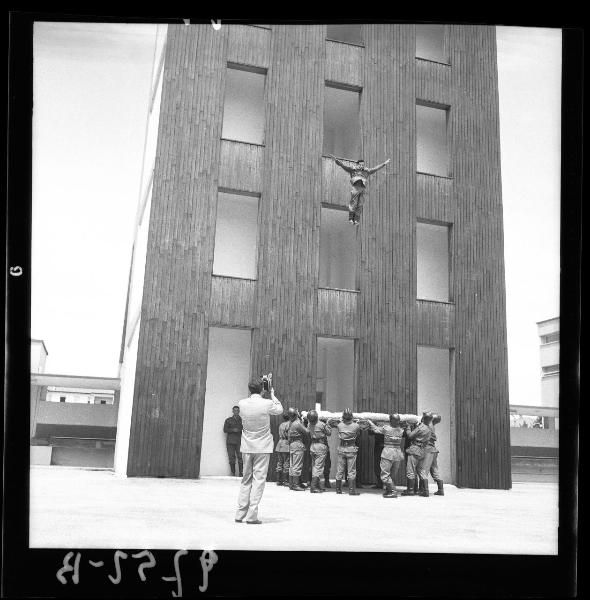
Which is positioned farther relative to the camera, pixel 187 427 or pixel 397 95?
pixel 397 95

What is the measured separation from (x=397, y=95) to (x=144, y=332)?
6.11 meters

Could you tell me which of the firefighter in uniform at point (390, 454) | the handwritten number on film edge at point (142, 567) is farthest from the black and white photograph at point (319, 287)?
the handwritten number on film edge at point (142, 567)

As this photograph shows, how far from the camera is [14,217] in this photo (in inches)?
179

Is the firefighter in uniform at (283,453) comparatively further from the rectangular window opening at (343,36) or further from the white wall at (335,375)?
the rectangular window opening at (343,36)

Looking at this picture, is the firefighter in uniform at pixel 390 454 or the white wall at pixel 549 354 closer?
the white wall at pixel 549 354

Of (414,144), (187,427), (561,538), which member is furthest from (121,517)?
(414,144)

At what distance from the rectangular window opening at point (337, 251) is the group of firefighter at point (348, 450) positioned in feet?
10.4

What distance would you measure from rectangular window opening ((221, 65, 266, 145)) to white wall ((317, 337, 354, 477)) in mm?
3826

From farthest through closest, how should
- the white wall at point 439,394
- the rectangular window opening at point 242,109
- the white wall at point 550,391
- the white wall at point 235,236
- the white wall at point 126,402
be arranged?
the rectangular window opening at point 242,109 → the white wall at point 439,394 → the white wall at point 235,236 → the white wall at point 126,402 → the white wall at point 550,391

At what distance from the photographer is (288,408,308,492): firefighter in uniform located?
927 cm

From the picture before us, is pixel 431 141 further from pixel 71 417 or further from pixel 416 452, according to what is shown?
pixel 71 417

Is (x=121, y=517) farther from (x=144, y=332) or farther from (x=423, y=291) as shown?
(x=423, y=291)

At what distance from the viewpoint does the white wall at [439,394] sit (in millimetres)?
11438

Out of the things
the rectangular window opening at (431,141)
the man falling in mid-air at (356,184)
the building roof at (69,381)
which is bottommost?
the building roof at (69,381)
